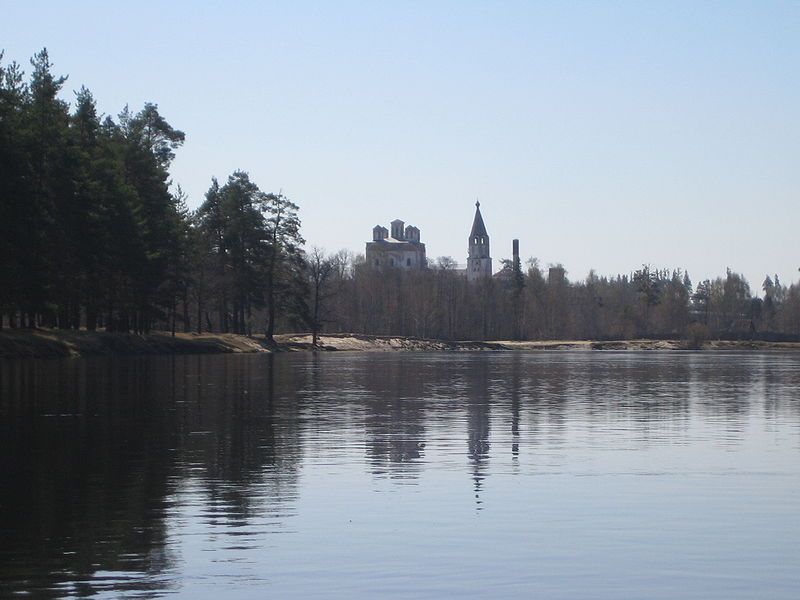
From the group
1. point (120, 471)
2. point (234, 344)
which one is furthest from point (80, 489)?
point (234, 344)

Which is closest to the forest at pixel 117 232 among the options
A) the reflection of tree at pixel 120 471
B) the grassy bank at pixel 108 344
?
the grassy bank at pixel 108 344

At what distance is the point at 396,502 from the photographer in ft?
53.3

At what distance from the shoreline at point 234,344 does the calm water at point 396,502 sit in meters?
38.4

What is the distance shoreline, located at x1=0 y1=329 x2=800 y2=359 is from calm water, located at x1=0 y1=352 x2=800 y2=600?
126 feet

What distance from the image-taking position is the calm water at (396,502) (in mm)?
11555

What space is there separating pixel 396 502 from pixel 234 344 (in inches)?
3576

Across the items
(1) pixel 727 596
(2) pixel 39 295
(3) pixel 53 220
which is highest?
(3) pixel 53 220

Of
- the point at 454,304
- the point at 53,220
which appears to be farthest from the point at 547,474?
the point at 454,304

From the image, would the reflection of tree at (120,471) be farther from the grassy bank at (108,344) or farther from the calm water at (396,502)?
the grassy bank at (108,344)

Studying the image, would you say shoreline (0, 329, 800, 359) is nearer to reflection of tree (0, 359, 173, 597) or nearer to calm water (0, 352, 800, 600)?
reflection of tree (0, 359, 173, 597)

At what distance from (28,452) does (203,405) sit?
1330cm

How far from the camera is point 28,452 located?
2153cm

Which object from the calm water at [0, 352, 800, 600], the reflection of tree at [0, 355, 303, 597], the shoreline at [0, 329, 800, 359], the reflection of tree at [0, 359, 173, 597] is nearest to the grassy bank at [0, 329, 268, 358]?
the shoreline at [0, 329, 800, 359]

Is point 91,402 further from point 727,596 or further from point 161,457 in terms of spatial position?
point 727,596
